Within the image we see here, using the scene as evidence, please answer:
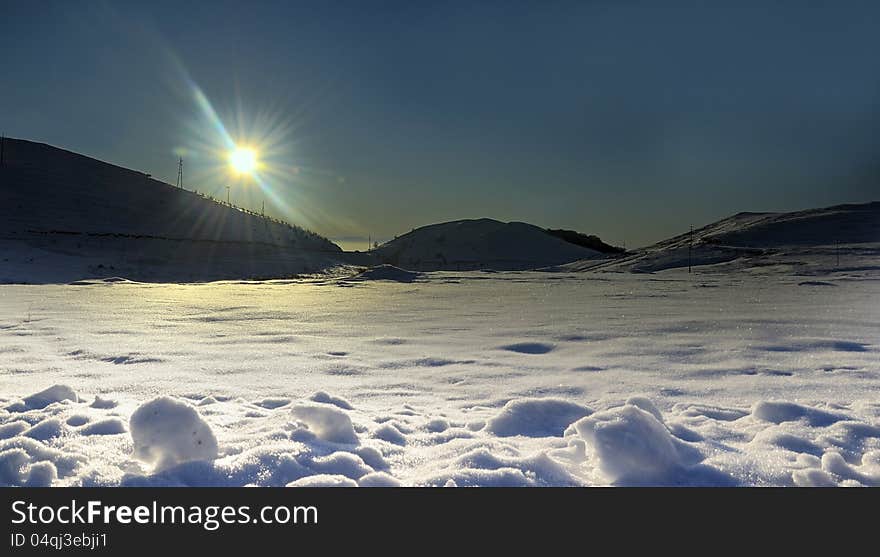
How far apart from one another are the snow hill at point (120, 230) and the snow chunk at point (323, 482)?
14.3 metres

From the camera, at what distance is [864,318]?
543 cm

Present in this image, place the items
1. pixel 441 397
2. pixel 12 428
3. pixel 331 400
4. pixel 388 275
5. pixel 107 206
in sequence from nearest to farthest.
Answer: pixel 12 428, pixel 331 400, pixel 441 397, pixel 388 275, pixel 107 206

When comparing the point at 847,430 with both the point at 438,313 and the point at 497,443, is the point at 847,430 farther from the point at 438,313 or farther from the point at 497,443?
the point at 438,313

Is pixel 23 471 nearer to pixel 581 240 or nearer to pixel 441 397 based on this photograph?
pixel 441 397

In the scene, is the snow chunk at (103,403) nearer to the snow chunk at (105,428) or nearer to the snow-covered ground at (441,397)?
the snow-covered ground at (441,397)

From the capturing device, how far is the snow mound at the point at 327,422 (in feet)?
6.43

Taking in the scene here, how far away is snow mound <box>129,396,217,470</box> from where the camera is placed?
66.0 inches

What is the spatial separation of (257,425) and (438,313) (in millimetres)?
4840

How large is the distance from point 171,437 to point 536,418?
4.51 feet

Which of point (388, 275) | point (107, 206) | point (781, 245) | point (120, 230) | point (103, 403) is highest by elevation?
point (107, 206)

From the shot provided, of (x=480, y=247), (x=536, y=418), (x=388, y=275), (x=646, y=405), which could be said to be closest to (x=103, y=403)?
(x=536, y=418)

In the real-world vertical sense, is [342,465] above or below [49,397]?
below

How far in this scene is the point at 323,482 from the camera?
1540 millimetres
